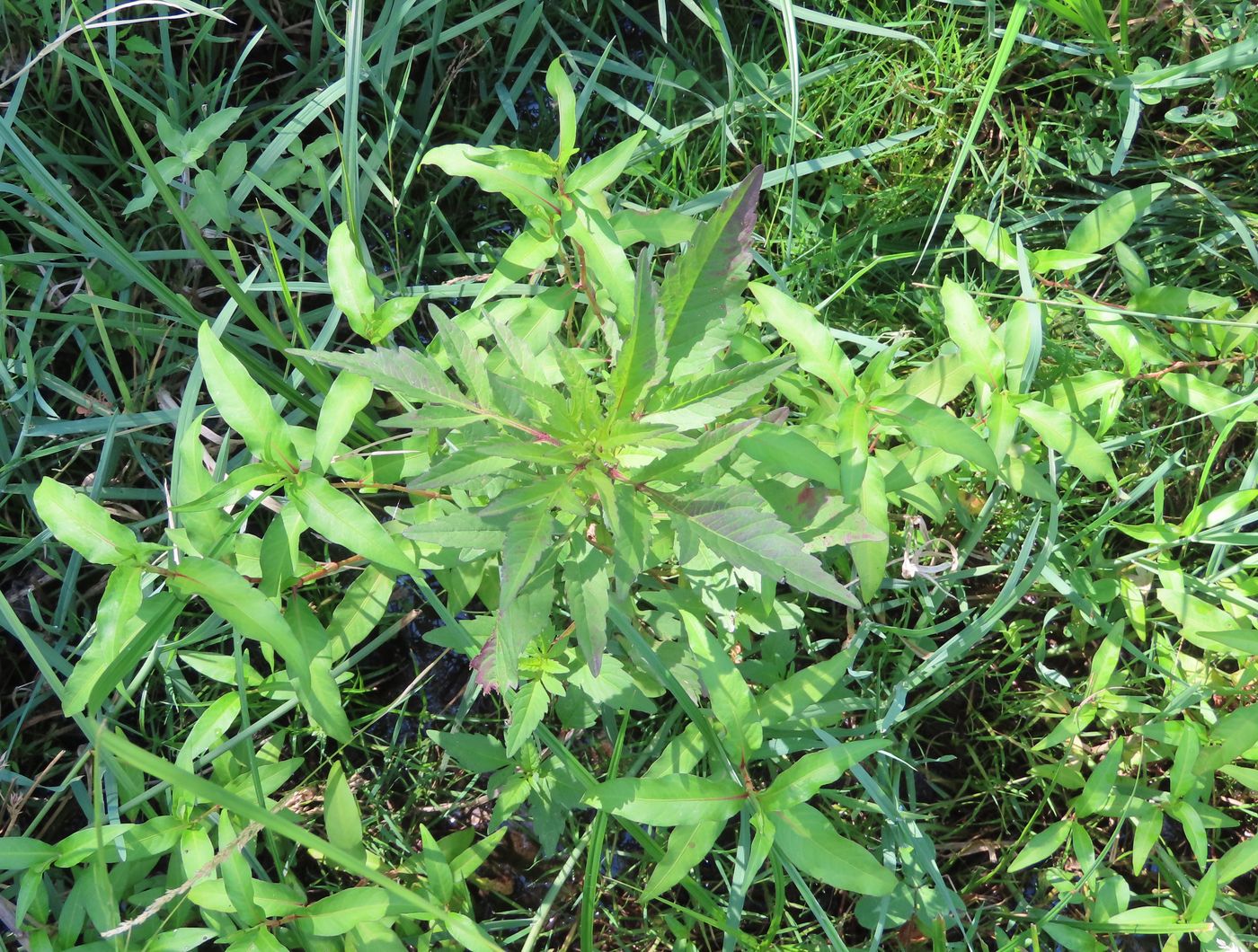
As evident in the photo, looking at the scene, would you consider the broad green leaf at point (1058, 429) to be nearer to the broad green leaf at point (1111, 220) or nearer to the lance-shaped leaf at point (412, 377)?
the broad green leaf at point (1111, 220)

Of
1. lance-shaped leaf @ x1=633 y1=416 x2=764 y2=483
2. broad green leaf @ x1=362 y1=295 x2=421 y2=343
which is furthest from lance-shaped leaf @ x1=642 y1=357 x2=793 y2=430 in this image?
broad green leaf @ x1=362 y1=295 x2=421 y2=343

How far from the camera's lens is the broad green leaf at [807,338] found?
5.87 feet

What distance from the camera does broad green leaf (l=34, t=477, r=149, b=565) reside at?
1.67m

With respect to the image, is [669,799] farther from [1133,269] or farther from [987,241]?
[1133,269]

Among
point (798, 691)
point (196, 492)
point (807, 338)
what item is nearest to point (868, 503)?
point (807, 338)

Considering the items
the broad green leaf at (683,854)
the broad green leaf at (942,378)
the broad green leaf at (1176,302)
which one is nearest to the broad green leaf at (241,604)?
the broad green leaf at (683,854)

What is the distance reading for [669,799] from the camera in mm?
1671

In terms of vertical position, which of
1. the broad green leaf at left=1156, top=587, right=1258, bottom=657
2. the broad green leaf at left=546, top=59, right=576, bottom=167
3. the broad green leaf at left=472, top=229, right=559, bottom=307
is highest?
the broad green leaf at left=546, top=59, right=576, bottom=167

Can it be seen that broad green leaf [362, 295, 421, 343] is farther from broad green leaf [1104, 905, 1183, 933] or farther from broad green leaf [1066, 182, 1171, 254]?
broad green leaf [1104, 905, 1183, 933]

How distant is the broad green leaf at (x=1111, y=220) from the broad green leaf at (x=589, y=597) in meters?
1.40

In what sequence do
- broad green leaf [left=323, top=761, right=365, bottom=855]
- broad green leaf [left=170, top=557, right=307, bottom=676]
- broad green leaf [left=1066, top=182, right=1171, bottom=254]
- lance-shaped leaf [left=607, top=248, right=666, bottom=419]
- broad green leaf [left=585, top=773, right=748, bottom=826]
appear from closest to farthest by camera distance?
1. lance-shaped leaf [left=607, top=248, right=666, bottom=419]
2. broad green leaf [left=170, top=557, right=307, bottom=676]
3. broad green leaf [left=585, top=773, right=748, bottom=826]
4. broad green leaf [left=323, top=761, right=365, bottom=855]
5. broad green leaf [left=1066, top=182, right=1171, bottom=254]

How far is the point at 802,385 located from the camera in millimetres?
1935

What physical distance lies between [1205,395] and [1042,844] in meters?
1.06

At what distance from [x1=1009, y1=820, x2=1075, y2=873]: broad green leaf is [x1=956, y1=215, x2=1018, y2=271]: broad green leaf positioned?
1235mm
